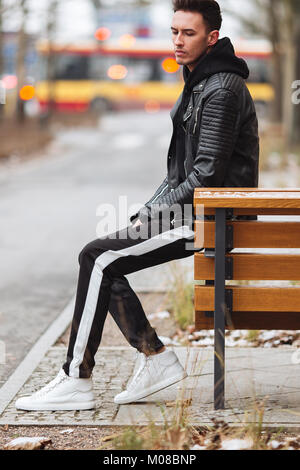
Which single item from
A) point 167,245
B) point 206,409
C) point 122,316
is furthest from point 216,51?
point 206,409

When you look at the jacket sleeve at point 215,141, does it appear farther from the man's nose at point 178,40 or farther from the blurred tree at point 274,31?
the blurred tree at point 274,31

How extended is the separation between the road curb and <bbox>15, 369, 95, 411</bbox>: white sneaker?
0.15 m

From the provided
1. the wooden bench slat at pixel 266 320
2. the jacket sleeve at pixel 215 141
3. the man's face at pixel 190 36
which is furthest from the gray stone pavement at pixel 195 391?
the man's face at pixel 190 36

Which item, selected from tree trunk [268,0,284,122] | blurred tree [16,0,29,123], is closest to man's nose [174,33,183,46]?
tree trunk [268,0,284,122]

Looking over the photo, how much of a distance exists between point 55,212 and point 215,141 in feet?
28.4

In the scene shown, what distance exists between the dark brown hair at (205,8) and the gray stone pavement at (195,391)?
1556mm

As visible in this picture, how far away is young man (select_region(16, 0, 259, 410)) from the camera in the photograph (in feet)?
14.2

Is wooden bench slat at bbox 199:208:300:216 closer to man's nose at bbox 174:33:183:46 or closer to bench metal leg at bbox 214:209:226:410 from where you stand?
bench metal leg at bbox 214:209:226:410

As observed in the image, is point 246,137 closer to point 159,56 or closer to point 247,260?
point 247,260

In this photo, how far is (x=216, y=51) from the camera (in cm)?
445

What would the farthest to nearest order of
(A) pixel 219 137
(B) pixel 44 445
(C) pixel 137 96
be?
(C) pixel 137 96 → (A) pixel 219 137 → (B) pixel 44 445

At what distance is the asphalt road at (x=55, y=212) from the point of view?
23.9 feet

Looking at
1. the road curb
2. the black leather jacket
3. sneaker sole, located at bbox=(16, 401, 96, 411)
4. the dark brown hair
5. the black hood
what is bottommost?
the road curb

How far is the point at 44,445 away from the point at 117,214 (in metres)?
8.46
